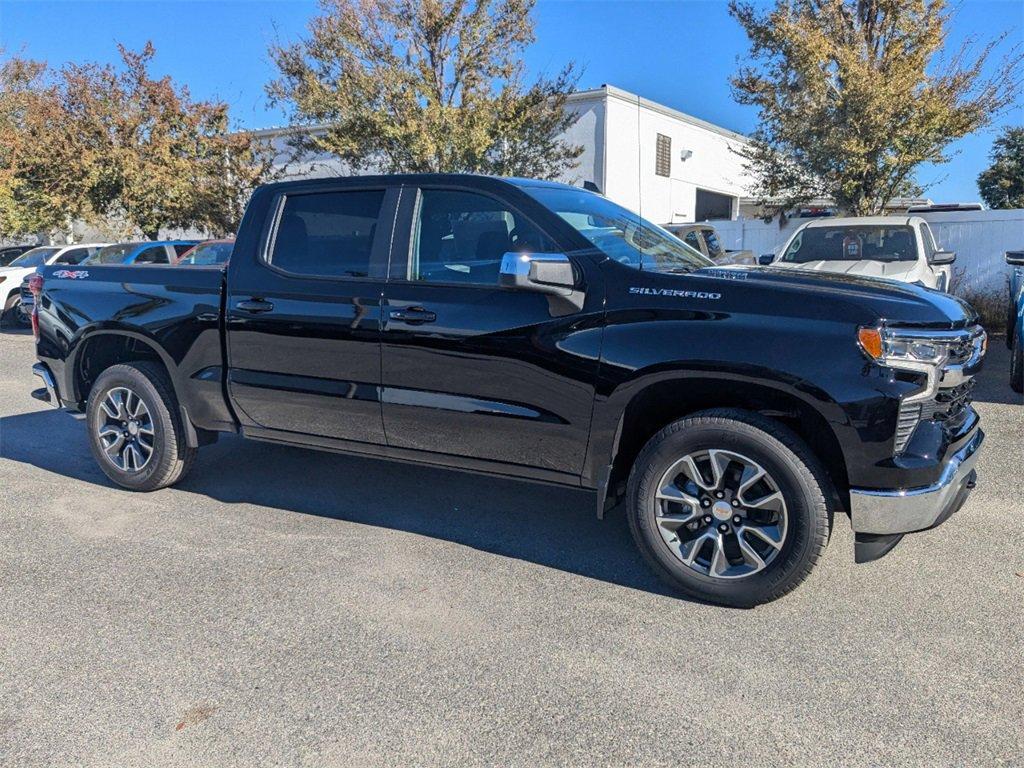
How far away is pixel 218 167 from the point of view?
67.1 ft

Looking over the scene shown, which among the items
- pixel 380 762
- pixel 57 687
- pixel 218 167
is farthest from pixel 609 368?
pixel 218 167

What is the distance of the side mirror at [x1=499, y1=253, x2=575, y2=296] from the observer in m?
3.51

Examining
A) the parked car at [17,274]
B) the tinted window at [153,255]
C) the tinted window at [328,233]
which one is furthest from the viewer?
the parked car at [17,274]

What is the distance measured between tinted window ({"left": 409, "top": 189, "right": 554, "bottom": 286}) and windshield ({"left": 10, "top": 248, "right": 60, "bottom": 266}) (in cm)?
1551

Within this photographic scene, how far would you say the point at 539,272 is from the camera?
3.53 m

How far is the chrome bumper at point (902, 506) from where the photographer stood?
10.7 feet

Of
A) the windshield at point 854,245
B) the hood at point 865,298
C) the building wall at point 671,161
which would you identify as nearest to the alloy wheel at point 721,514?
the hood at point 865,298

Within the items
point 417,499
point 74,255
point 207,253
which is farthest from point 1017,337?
point 74,255

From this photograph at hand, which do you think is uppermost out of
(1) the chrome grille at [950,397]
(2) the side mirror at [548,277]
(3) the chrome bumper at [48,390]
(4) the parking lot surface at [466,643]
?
(2) the side mirror at [548,277]

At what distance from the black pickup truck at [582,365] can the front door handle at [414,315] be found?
0.03 feet

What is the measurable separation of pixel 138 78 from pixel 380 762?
2106cm

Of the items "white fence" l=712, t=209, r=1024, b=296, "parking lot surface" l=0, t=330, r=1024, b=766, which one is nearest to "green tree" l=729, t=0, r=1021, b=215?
"white fence" l=712, t=209, r=1024, b=296

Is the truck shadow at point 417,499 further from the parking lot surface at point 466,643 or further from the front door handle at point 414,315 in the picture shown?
the front door handle at point 414,315

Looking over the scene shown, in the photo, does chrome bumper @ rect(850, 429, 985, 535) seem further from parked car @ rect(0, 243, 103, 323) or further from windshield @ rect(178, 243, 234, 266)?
parked car @ rect(0, 243, 103, 323)
